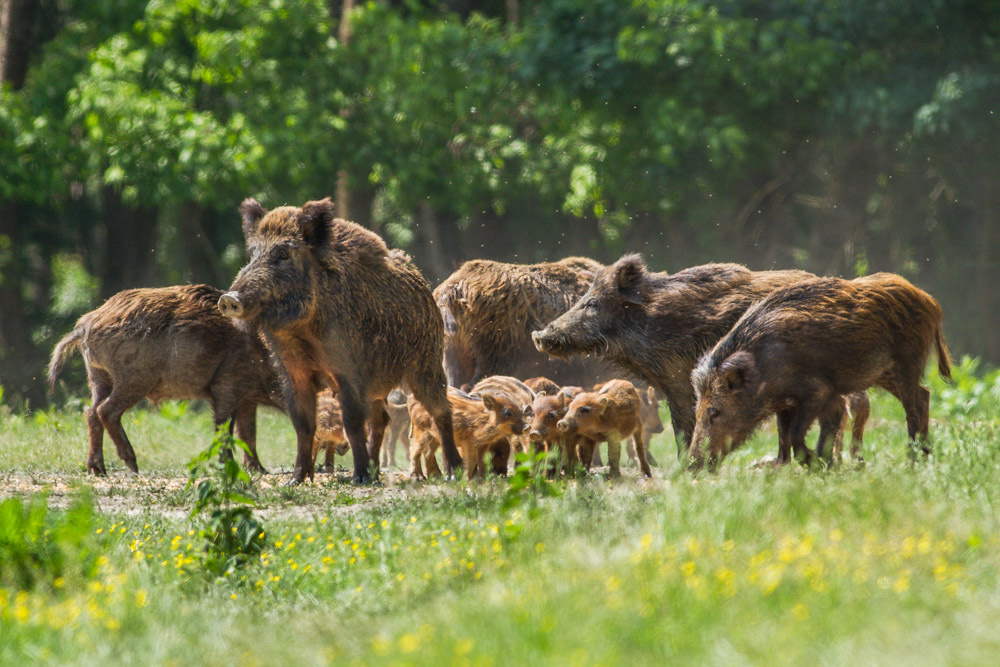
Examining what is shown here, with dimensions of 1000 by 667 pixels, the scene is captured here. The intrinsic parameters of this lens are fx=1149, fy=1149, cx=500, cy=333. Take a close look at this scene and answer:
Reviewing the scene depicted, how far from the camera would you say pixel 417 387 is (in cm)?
931

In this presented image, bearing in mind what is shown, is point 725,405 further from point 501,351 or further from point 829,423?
point 501,351

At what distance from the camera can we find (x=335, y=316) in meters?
8.82

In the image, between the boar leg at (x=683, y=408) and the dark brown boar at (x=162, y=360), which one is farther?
the dark brown boar at (x=162, y=360)

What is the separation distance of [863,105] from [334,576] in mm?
13814

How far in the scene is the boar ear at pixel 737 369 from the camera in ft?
25.4

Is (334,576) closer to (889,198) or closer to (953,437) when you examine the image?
(953,437)

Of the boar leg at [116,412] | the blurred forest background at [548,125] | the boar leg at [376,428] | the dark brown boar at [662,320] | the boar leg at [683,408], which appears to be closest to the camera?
the boar leg at [683,408]

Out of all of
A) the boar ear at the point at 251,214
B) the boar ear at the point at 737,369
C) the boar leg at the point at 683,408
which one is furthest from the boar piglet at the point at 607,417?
the boar ear at the point at 251,214

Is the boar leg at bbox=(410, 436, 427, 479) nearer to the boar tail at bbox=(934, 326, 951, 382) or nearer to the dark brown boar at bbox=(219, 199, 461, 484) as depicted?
the dark brown boar at bbox=(219, 199, 461, 484)

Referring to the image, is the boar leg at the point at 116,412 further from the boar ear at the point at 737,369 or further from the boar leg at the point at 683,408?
the boar ear at the point at 737,369

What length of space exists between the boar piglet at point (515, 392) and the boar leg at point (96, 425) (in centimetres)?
339

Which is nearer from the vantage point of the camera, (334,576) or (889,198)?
(334,576)

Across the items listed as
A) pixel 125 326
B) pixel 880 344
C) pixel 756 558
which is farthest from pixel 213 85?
pixel 756 558

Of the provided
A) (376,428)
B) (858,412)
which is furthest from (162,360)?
(858,412)
